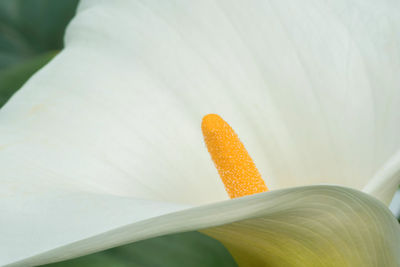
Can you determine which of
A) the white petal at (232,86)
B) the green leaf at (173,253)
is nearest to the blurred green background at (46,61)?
the green leaf at (173,253)

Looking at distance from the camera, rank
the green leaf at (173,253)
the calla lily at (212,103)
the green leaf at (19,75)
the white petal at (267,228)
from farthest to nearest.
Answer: the green leaf at (19,75) → the green leaf at (173,253) → the calla lily at (212,103) → the white petal at (267,228)

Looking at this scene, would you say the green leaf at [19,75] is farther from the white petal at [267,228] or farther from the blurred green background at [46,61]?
the white petal at [267,228]

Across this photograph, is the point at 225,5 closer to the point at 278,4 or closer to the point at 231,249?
the point at 278,4

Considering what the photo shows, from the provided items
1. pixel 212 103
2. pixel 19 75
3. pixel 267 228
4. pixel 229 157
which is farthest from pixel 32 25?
pixel 267 228

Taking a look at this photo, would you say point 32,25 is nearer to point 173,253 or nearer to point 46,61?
point 46,61

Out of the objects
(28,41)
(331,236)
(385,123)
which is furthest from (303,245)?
(28,41)

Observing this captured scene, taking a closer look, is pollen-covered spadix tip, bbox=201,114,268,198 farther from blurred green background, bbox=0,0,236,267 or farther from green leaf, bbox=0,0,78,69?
green leaf, bbox=0,0,78,69

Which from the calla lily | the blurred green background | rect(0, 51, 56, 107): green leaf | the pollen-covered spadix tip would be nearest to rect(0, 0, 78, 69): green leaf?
the blurred green background
